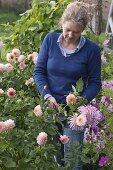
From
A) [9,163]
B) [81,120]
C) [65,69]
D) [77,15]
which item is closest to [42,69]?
[65,69]

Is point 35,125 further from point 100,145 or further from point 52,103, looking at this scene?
point 100,145

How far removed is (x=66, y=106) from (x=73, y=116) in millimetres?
213

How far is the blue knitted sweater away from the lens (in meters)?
3.07

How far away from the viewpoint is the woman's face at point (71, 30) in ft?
9.61

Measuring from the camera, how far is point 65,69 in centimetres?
306

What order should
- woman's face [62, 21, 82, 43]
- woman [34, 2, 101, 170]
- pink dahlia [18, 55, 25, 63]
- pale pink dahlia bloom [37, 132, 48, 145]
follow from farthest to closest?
pink dahlia [18, 55, 25, 63]
woman [34, 2, 101, 170]
woman's face [62, 21, 82, 43]
pale pink dahlia bloom [37, 132, 48, 145]

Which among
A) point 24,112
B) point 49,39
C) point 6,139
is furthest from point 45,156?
point 49,39

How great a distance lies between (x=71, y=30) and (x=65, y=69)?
0.89 ft

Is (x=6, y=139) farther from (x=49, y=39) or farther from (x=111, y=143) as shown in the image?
(x=111, y=143)

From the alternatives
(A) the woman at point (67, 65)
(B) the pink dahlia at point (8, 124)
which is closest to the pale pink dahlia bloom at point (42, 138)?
(B) the pink dahlia at point (8, 124)

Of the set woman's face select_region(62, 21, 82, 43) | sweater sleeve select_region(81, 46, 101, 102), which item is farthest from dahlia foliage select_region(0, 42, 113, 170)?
woman's face select_region(62, 21, 82, 43)

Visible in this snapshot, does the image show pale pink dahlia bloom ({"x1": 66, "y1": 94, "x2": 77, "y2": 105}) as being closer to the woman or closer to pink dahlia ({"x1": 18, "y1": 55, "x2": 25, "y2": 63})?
the woman

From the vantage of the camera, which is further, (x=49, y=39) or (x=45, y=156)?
(x=49, y=39)

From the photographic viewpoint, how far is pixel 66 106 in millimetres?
3045
